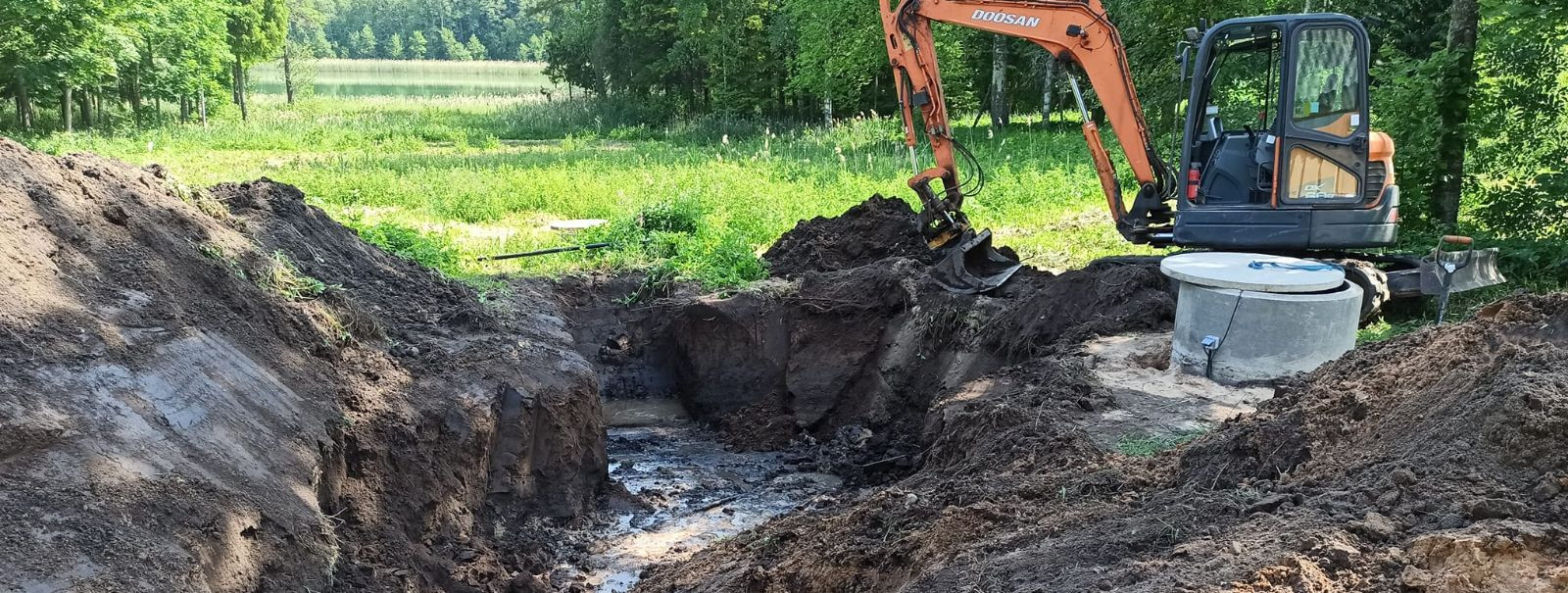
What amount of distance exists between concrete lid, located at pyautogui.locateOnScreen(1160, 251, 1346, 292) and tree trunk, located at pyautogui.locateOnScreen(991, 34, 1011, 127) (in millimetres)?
16884

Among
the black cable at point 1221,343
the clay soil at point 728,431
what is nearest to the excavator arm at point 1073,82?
the clay soil at point 728,431

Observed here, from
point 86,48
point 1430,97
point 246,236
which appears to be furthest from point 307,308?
point 86,48

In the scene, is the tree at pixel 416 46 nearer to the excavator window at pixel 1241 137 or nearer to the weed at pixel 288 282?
the weed at pixel 288 282

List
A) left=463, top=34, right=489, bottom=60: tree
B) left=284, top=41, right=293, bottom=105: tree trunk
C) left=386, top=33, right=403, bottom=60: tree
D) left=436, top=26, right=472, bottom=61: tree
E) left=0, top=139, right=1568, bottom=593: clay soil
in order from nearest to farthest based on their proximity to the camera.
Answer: left=0, top=139, right=1568, bottom=593: clay soil → left=284, top=41, right=293, bottom=105: tree trunk → left=386, top=33, right=403, bottom=60: tree → left=463, top=34, right=489, bottom=60: tree → left=436, top=26, right=472, bottom=61: tree

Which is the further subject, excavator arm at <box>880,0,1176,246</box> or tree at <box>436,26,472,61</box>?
tree at <box>436,26,472,61</box>

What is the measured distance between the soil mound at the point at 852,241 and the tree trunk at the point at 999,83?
13.2m

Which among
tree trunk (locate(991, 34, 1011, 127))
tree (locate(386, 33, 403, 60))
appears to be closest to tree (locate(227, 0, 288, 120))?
tree trunk (locate(991, 34, 1011, 127))

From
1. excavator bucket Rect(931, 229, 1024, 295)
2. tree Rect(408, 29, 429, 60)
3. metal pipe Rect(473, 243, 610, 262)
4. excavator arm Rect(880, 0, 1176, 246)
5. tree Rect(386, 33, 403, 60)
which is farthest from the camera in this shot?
tree Rect(408, 29, 429, 60)

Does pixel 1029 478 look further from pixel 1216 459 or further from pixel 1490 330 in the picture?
pixel 1490 330

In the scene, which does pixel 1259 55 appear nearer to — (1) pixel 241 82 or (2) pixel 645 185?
(2) pixel 645 185

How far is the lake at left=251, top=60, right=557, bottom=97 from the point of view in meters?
56.2

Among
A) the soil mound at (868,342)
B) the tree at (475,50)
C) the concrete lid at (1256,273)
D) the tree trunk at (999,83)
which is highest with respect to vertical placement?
the tree at (475,50)

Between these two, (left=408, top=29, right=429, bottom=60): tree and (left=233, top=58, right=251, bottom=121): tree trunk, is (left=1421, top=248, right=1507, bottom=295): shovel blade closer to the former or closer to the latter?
(left=233, top=58, right=251, bottom=121): tree trunk

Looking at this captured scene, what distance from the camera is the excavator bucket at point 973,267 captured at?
9.76 meters
